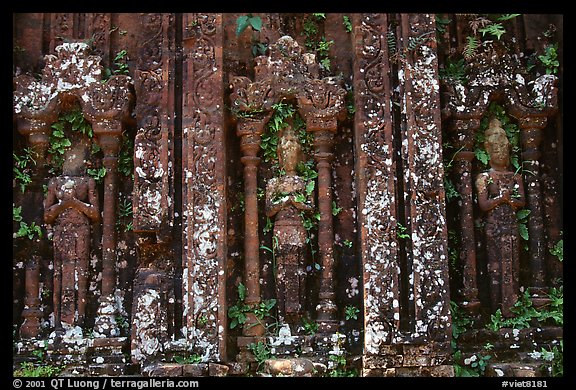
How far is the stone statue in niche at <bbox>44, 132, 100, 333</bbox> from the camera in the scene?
28.5ft

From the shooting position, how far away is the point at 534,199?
9.13 m

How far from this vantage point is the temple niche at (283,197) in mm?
8492

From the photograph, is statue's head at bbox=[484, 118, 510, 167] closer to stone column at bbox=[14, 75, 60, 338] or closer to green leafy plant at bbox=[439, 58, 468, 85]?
green leafy plant at bbox=[439, 58, 468, 85]

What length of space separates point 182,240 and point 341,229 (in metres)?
1.83

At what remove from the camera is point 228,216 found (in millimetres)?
8914

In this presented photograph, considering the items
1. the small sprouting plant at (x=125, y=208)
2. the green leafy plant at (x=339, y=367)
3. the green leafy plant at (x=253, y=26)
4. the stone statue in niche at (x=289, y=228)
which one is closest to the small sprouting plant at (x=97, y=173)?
the small sprouting plant at (x=125, y=208)

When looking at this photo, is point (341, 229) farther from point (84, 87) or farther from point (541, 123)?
point (84, 87)

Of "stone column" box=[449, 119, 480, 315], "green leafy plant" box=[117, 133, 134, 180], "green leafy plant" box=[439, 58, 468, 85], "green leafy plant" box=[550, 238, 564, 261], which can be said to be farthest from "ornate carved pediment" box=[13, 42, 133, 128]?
"green leafy plant" box=[550, 238, 564, 261]

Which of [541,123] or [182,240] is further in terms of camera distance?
[541,123]

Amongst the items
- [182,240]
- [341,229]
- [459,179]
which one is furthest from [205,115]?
[459,179]

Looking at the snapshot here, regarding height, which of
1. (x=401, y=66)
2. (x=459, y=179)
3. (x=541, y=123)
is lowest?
(x=459, y=179)

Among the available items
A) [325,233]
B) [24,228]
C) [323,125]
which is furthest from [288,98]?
[24,228]

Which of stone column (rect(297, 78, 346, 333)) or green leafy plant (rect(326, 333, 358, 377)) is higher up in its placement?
stone column (rect(297, 78, 346, 333))

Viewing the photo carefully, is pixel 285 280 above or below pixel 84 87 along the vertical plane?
below
